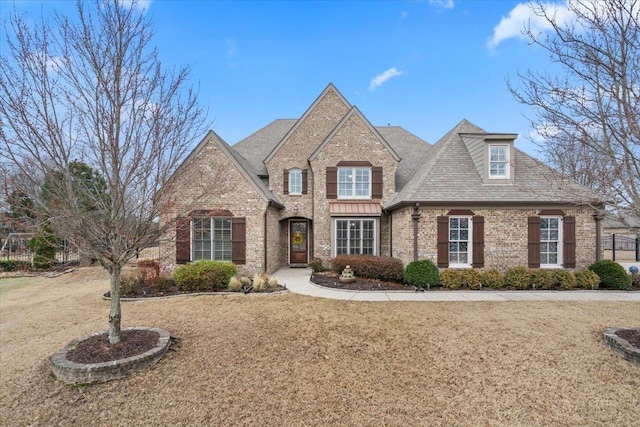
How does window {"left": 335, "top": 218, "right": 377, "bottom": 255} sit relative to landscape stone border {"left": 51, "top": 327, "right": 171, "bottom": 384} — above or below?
above

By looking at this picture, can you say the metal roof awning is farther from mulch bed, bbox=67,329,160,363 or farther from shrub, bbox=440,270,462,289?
mulch bed, bbox=67,329,160,363

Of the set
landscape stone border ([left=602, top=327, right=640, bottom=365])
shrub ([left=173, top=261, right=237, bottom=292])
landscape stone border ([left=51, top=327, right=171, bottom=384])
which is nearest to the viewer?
landscape stone border ([left=51, top=327, right=171, bottom=384])

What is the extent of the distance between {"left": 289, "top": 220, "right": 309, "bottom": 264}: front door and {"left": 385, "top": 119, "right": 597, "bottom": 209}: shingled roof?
540 centimetres

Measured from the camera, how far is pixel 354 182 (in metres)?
16.1

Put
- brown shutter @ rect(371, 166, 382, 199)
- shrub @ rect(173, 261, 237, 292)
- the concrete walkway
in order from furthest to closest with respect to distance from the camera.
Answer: brown shutter @ rect(371, 166, 382, 199), shrub @ rect(173, 261, 237, 292), the concrete walkway

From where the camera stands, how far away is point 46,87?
4.93 meters

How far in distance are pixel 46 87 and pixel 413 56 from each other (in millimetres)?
16216

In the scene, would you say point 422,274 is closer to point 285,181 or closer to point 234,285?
point 234,285

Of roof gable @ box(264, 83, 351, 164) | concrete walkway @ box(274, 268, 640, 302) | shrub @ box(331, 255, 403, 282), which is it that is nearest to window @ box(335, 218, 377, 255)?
shrub @ box(331, 255, 403, 282)

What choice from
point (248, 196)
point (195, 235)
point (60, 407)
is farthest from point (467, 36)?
point (60, 407)

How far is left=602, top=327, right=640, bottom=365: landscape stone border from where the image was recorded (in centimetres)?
539

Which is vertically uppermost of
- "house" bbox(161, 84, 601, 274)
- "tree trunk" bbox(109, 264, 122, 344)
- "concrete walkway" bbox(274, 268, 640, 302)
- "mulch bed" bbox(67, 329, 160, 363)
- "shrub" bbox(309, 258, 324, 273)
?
"house" bbox(161, 84, 601, 274)

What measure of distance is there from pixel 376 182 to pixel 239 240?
811 centimetres

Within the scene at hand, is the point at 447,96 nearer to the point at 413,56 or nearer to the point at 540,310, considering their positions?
the point at 413,56
